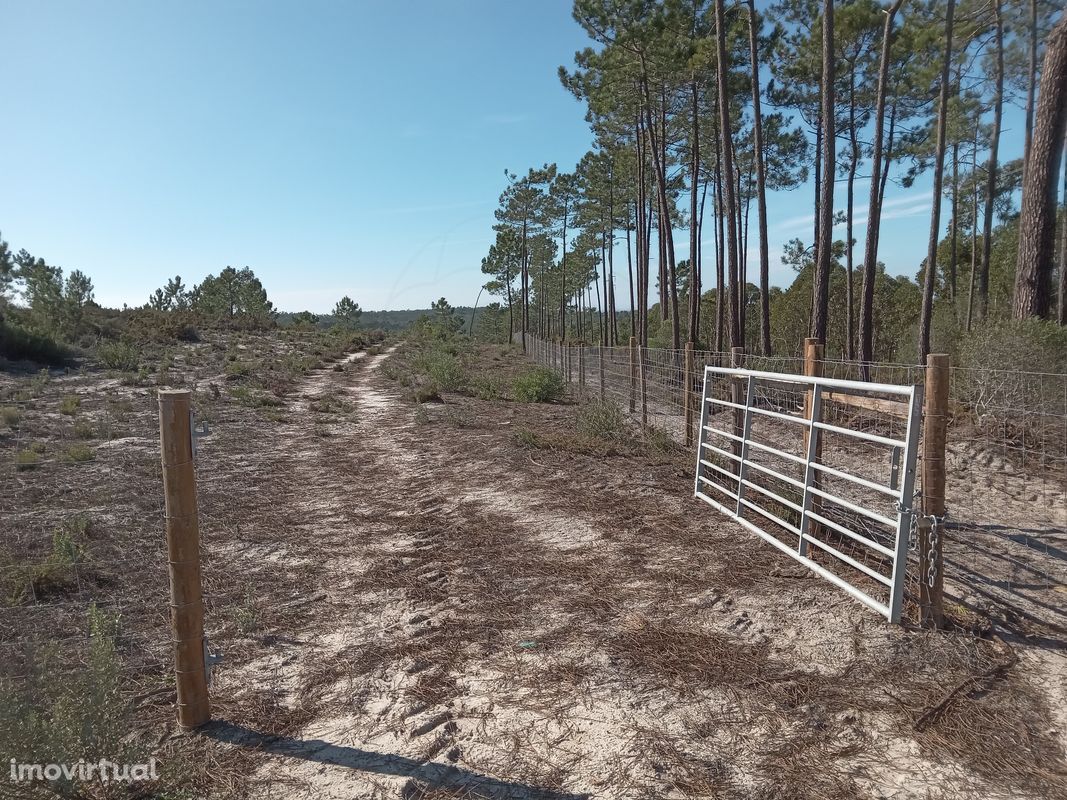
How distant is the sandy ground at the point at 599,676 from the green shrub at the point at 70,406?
25.5 feet

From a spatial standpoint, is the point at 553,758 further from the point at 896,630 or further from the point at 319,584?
the point at 319,584

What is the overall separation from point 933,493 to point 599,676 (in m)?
→ 2.27

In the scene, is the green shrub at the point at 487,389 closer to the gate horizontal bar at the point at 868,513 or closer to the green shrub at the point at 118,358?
the green shrub at the point at 118,358

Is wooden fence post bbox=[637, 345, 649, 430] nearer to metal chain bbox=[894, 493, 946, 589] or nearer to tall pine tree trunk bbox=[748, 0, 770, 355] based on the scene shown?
metal chain bbox=[894, 493, 946, 589]

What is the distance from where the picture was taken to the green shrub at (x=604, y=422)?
34.0ft

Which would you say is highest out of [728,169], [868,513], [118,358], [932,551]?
[728,169]

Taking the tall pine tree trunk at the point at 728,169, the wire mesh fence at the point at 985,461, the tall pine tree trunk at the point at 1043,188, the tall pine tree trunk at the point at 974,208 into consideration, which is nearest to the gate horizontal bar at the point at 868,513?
the wire mesh fence at the point at 985,461

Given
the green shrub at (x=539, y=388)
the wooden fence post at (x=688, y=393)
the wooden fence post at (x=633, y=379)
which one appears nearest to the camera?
the wooden fence post at (x=688, y=393)

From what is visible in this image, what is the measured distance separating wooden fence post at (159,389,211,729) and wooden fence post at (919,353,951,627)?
4020mm

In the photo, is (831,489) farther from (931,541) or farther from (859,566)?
(931,541)

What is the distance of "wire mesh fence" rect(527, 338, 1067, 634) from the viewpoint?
4500 mm

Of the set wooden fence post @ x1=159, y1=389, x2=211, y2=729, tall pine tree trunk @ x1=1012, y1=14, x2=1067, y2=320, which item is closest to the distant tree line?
tall pine tree trunk @ x1=1012, y1=14, x2=1067, y2=320

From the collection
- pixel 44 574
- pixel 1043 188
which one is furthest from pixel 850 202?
pixel 44 574

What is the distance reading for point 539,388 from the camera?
55.0ft
